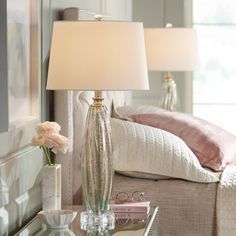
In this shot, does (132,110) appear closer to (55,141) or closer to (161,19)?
(55,141)

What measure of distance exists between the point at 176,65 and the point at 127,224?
2.01 m

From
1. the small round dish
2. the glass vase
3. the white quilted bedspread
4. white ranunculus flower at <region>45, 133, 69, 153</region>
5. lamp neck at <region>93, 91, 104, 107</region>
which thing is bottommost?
the white quilted bedspread

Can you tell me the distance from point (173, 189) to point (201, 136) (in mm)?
563

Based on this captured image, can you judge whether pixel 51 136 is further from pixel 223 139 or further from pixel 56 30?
pixel 223 139

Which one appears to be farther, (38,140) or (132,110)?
(132,110)

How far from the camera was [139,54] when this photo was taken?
254 cm

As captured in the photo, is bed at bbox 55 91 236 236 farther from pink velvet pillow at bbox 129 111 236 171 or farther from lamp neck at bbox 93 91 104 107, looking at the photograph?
lamp neck at bbox 93 91 104 107

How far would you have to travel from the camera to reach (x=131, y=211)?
108 inches

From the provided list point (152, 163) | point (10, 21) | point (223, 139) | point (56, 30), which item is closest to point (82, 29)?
point (56, 30)

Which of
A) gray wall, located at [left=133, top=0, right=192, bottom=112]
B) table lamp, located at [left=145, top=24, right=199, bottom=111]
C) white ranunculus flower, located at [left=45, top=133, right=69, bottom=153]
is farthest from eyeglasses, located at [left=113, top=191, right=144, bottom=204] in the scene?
gray wall, located at [left=133, top=0, right=192, bottom=112]

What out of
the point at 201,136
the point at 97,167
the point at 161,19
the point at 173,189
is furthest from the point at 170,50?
the point at 97,167

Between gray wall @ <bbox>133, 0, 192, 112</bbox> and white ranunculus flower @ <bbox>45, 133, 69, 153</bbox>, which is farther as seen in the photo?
gray wall @ <bbox>133, 0, 192, 112</bbox>

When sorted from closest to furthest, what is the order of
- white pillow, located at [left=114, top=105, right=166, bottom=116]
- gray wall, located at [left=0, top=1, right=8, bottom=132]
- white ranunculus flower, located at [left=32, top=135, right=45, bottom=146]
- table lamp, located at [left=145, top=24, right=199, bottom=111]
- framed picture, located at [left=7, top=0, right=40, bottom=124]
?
gray wall, located at [left=0, top=1, right=8, bottom=132]
framed picture, located at [left=7, top=0, right=40, bottom=124]
white ranunculus flower, located at [left=32, top=135, right=45, bottom=146]
white pillow, located at [left=114, top=105, right=166, bottom=116]
table lamp, located at [left=145, top=24, right=199, bottom=111]

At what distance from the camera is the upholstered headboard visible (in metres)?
3.17
